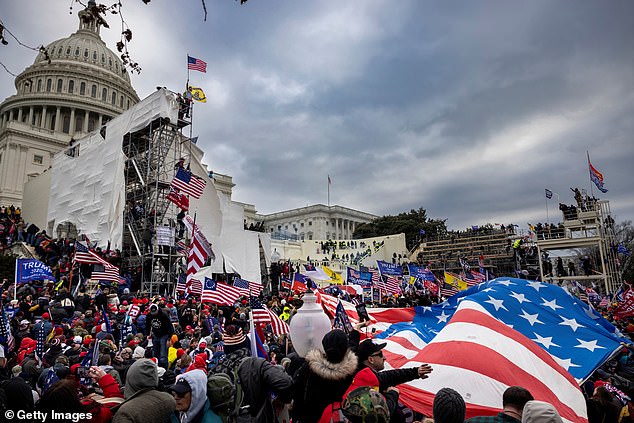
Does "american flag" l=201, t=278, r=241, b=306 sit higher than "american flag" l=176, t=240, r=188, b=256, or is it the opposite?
"american flag" l=176, t=240, r=188, b=256

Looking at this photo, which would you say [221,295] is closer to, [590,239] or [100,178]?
[100,178]

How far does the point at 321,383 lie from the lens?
289cm

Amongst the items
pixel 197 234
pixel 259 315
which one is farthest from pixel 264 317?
pixel 197 234

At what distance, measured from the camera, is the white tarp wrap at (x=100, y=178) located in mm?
24609

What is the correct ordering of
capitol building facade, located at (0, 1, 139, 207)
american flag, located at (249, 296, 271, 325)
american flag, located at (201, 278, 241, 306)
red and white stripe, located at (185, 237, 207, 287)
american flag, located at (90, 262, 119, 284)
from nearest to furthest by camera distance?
american flag, located at (249, 296, 271, 325) → american flag, located at (201, 278, 241, 306) → american flag, located at (90, 262, 119, 284) → red and white stripe, located at (185, 237, 207, 287) → capitol building facade, located at (0, 1, 139, 207)

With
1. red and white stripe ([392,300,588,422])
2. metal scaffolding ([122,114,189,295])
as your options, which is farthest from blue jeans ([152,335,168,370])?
metal scaffolding ([122,114,189,295])

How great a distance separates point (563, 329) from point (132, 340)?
8700 millimetres

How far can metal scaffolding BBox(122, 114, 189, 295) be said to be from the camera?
2239 cm

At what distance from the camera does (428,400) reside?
464 cm

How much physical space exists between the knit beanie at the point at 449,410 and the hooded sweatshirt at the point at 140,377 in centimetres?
200

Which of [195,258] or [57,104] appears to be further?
[57,104]

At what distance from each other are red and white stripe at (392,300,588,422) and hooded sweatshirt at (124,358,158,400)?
3.06 m

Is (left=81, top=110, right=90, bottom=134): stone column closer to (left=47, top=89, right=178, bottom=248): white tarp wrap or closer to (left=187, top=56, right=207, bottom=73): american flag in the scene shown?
(left=47, top=89, right=178, bottom=248): white tarp wrap

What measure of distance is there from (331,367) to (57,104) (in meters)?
71.9
